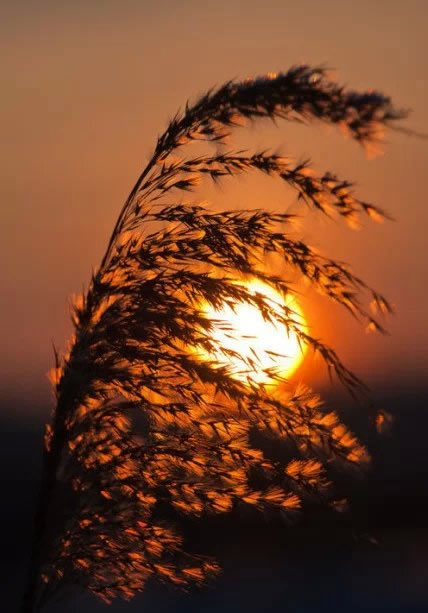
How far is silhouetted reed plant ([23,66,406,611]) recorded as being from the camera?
3600 mm

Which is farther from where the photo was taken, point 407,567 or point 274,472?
point 407,567

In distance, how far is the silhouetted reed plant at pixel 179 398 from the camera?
11.8ft

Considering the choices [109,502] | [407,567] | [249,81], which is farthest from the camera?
[407,567]

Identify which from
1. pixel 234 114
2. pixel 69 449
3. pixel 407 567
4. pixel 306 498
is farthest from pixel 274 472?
pixel 407 567

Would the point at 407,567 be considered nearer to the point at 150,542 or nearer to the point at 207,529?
the point at 207,529

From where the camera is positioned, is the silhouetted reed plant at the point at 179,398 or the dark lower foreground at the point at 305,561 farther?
the dark lower foreground at the point at 305,561

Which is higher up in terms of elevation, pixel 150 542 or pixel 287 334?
pixel 287 334

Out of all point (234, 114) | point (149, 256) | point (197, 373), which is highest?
point (234, 114)

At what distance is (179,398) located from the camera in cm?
378

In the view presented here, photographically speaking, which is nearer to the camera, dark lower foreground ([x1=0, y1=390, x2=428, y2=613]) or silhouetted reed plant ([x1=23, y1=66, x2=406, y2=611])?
silhouetted reed plant ([x1=23, y1=66, x2=406, y2=611])

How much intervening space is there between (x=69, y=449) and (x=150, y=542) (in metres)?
0.47

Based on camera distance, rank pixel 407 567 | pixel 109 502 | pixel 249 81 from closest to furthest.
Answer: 1. pixel 249 81
2. pixel 109 502
3. pixel 407 567

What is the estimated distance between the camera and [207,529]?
13.2 metres

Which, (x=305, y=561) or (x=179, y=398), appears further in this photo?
(x=305, y=561)
